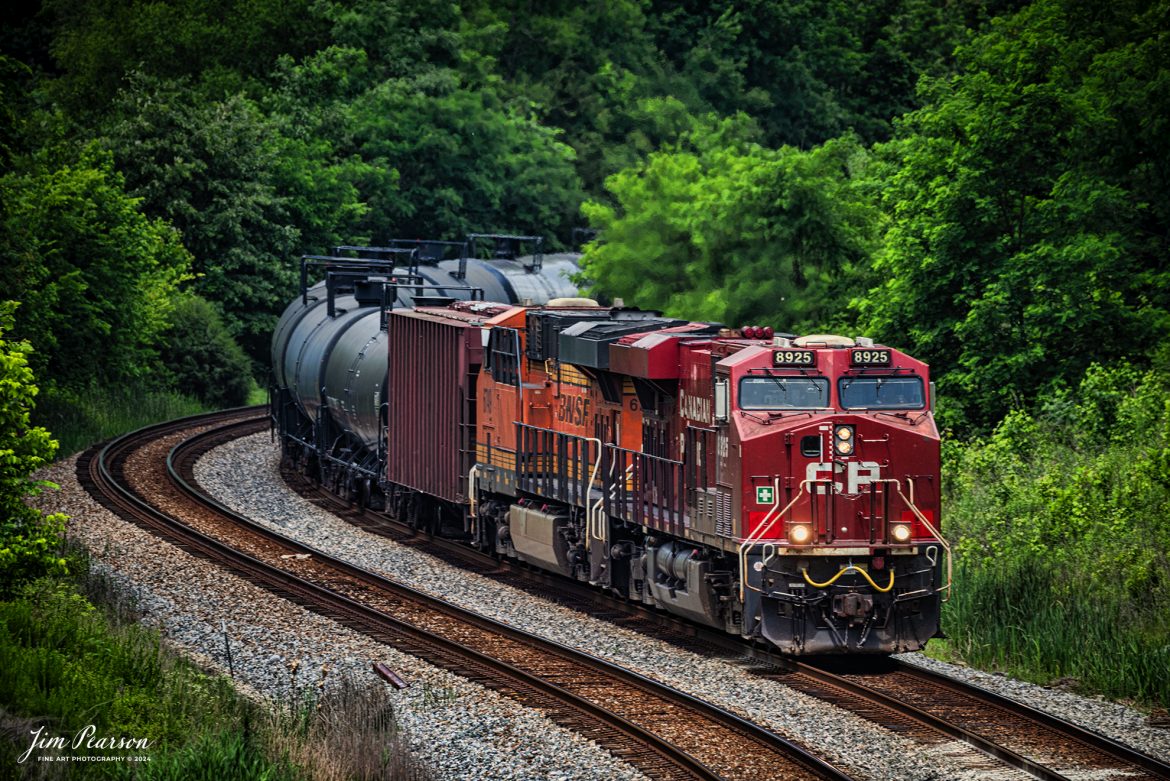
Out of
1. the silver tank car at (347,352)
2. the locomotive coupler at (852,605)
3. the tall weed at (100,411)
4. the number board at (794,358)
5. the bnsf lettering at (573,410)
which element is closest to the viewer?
the locomotive coupler at (852,605)

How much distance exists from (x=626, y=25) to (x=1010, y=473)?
171ft

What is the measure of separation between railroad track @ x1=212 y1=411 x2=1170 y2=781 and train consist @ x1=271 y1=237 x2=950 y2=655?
1.41ft

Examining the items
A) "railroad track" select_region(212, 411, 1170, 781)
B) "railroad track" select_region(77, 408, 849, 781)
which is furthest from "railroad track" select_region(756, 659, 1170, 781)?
"railroad track" select_region(77, 408, 849, 781)

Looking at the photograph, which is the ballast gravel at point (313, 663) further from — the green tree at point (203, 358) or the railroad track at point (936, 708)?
the green tree at point (203, 358)

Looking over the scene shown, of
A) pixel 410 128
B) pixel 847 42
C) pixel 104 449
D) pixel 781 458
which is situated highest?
pixel 847 42

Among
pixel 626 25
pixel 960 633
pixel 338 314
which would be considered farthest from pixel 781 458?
pixel 626 25

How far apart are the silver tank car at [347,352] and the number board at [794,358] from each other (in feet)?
43.8

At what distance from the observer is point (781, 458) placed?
16891 mm

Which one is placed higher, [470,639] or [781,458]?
[781,458]

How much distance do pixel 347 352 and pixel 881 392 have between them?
53.8ft

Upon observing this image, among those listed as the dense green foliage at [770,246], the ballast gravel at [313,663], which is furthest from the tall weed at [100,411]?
the dense green foliage at [770,246]

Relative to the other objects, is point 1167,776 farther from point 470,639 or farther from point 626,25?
point 626,25

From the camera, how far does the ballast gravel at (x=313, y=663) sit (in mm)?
13859
